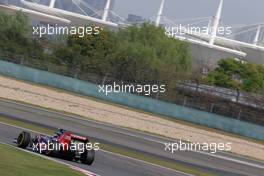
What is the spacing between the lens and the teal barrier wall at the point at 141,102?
5247 centimetres

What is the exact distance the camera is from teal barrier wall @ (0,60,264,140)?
52.5 meters

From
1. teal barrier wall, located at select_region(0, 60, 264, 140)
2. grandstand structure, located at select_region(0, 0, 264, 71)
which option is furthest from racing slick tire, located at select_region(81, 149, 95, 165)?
grandstand structure, located at select_region(0, 0, 264, 71)

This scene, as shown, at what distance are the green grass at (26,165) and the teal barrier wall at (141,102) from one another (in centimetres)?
3610

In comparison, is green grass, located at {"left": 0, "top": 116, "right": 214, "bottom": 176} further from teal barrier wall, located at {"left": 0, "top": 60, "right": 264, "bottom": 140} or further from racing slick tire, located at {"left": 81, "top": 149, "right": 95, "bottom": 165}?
teal barrier wall, located at {"left": 0, "top": 60, "right": 264, "bottom": 140}

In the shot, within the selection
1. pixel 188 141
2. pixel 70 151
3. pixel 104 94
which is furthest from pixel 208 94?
pixel 70 151

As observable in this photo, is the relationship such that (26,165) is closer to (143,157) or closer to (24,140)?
(24,140)

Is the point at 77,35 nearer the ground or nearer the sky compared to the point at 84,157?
nearer the sky

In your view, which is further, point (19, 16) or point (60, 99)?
point (19, 16)

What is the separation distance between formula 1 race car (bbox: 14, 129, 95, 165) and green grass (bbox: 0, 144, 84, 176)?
915 mm

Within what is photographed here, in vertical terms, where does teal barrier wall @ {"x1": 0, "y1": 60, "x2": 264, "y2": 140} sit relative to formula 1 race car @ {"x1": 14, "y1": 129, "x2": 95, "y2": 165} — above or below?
above

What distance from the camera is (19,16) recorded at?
293ft

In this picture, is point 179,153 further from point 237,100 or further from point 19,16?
point 19,16

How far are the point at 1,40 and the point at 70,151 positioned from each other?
56.6 m

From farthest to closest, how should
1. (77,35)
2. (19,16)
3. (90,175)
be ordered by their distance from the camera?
(19,16) → (77,35) → (90,175)
